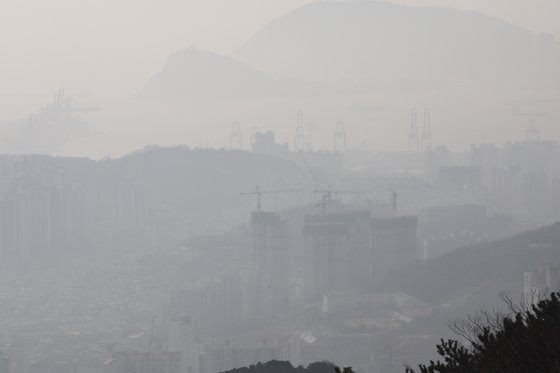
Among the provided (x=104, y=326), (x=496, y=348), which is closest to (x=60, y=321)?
(x=104, y=326)

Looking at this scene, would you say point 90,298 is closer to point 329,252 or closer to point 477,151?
point 329,252

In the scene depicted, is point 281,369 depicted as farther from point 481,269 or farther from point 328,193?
point 328,193

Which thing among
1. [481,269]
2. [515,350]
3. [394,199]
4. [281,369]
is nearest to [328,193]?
[394,199]

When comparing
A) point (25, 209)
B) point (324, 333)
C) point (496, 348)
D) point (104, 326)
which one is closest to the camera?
point (496, 348)

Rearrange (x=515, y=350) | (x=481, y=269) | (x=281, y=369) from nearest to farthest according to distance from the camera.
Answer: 1. (x=515, y=350)
2. (x=281, y=369)
3. (x=481, y=269)

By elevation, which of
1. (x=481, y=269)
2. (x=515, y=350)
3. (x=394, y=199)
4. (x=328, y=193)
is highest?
(x=515, y=350)

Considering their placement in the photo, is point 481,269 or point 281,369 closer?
point 281,369
